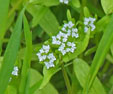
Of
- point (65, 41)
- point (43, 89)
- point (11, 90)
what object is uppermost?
point (65, 41)

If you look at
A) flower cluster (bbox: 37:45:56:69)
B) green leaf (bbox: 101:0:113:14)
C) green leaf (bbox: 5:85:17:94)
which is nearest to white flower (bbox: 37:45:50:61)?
flower cluster (bbox: 37:45:56:69)

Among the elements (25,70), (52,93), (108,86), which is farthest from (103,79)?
(25,70)

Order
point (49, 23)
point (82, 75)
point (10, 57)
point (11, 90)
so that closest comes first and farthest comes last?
point (10, 57) → point (11, 90) → point (82, 75) → point (49, 23)

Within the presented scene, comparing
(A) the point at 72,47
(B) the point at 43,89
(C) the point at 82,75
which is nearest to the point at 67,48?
(A) the point at 72,47

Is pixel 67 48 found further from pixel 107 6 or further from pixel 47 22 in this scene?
pixel 47 22

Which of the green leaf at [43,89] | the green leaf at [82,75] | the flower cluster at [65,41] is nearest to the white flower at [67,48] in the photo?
the flower cluster at [65,41]

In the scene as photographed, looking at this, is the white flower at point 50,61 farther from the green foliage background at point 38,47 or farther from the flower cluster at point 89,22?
Answer: the flower cluster at point 89,22

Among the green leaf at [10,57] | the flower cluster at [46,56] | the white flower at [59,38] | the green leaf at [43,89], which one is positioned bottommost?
the green leaf at [43,89]

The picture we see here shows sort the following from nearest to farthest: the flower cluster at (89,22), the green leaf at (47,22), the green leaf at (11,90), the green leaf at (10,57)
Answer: the green leaf at (10,57), the green leaf at (11,90), the flower cluster at (89,22), the green leaf at (47,22)

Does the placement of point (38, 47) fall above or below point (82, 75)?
above
